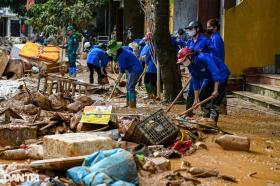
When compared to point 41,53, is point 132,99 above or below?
below

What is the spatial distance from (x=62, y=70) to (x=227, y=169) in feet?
42.4

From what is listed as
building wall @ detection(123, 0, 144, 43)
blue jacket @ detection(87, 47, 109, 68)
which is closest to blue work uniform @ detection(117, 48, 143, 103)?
blue jacket @ detection(87, 47, 109, 68)

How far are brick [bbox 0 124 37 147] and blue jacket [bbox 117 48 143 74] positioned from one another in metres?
3.82

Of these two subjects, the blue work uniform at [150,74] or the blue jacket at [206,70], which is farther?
the blue work uniform at [150,74]

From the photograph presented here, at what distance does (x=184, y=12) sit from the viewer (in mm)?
19234

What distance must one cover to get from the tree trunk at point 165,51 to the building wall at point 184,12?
546 cm

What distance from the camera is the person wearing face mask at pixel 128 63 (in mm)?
11127

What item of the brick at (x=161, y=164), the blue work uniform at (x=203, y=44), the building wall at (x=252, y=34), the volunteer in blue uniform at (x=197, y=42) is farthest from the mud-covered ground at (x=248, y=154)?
the building wall at (x=252, y=34)

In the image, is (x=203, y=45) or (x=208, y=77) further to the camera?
(x=203, y=45)

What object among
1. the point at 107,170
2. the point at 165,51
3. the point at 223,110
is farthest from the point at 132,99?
the point at 107,170

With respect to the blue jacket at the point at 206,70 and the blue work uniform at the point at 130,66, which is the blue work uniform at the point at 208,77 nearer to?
the blue jacket at the point at 206,70

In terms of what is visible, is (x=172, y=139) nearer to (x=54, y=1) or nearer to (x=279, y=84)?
(x=279, y=84)

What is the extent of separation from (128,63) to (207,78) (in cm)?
270

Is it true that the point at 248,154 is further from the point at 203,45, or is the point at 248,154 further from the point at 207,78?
the point at 203,45
